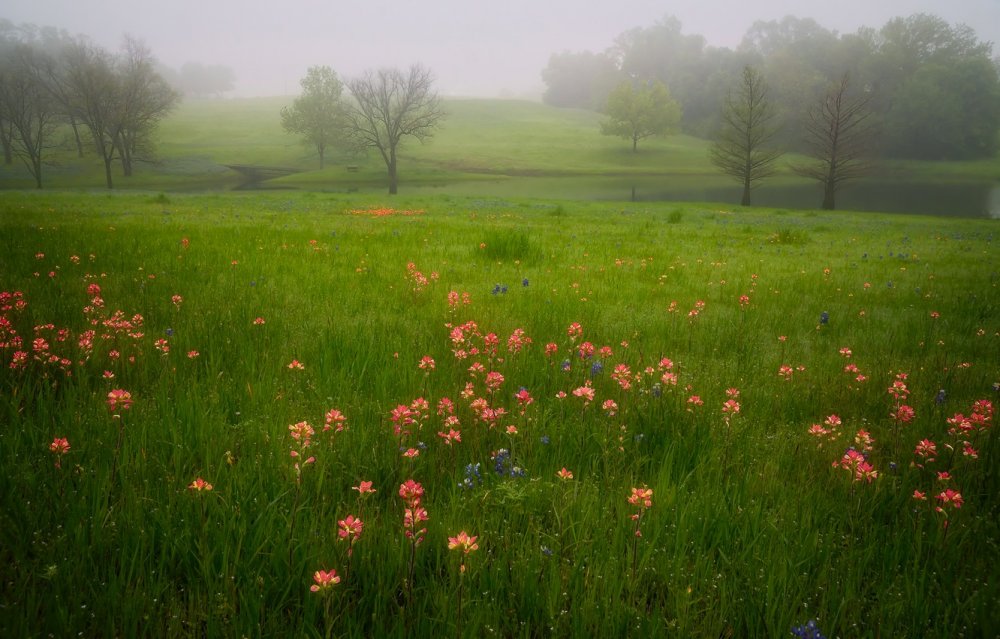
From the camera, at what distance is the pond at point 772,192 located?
4759 cm

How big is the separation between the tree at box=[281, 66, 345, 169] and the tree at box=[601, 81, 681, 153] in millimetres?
51401

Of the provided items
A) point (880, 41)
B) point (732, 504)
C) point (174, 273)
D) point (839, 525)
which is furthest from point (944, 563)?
point (880, 41)

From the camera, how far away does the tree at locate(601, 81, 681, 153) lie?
316 ft

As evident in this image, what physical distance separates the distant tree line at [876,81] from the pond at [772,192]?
9.72 metres

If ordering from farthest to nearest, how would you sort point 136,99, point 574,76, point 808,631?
point 574,76
point 136,99
point 808,631

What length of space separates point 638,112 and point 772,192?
1609 inches

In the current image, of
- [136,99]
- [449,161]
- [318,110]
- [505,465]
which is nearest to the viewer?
[505,465]

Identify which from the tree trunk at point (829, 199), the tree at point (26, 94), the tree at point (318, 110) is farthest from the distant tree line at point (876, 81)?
the tree at point (26, 94)

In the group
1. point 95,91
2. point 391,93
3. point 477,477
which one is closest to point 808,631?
point 477,477

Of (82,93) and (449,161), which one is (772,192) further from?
(82,93)

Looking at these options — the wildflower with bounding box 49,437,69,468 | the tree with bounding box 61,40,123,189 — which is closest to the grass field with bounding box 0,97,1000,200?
the tree with bounding box 61,40,123,189

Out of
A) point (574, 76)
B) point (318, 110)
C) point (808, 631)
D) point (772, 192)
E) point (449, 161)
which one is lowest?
point (808, 631)

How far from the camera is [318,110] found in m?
78.0

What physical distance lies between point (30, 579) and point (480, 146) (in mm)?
100351
